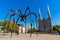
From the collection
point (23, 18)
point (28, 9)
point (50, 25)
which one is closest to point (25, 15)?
point (23, 18)

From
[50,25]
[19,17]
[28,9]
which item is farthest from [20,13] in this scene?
[50,25]

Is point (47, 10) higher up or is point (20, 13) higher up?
point (47, 10)

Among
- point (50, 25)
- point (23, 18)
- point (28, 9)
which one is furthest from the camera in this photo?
point (50, 25)

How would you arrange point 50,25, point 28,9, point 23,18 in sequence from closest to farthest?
point 28,9, point 23,18, point 50,25

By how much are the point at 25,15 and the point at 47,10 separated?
72483 mm

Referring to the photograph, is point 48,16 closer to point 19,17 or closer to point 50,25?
point 50,25

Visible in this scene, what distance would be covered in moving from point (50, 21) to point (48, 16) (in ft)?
14.2

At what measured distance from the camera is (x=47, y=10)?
293 feet

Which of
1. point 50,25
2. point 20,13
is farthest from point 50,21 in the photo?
point 20,13

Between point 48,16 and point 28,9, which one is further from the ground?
point 48,16

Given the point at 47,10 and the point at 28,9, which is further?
the point at 47,10

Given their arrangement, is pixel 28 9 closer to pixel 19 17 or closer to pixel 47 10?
pixel 19 17

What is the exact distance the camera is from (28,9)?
16547 millimetres

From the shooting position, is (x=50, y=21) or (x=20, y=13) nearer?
(x=20, y=13)
